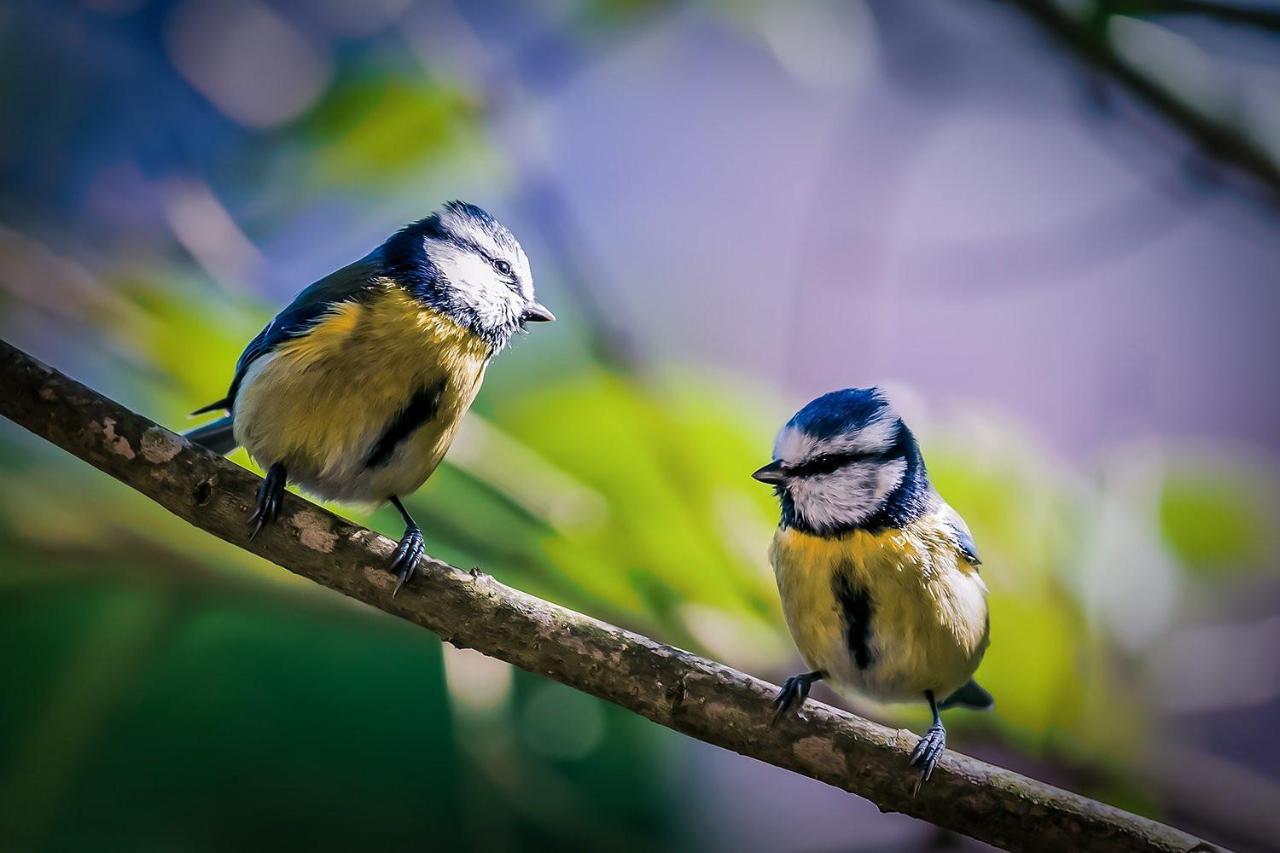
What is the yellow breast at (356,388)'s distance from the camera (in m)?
0.85

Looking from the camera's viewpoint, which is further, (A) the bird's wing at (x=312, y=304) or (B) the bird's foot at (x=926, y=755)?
(A) the bird's wing at (x=312, y=304)

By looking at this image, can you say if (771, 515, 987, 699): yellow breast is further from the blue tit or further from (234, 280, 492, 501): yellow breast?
(234, 280, 492, 501): yellow breast

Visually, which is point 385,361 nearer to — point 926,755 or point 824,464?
point 824,464

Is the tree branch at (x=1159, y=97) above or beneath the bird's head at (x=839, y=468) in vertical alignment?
above

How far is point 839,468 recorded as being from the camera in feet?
2.94

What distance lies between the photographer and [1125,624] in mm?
1197

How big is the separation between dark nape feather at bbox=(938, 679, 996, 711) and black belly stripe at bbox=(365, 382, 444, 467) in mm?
604

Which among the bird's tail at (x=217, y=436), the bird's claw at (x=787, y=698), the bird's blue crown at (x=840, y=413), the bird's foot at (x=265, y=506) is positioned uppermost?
the bird's blue crown at (x=840, y=413)

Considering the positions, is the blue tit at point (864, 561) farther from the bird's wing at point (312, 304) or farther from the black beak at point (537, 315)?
the bird's wing at point (312, 304)

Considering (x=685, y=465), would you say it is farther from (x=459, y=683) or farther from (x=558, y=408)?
(x=459, y=683)

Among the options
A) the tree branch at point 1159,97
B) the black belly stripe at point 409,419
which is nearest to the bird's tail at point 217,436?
the black belly stripe at point 409,419

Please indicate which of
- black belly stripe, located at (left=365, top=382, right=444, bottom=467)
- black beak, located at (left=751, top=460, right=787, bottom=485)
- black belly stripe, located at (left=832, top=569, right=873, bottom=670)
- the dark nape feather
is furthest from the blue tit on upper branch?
the dark nape feather

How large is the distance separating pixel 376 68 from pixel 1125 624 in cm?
116

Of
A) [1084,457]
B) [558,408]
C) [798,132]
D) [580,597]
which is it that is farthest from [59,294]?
[1084,457]
